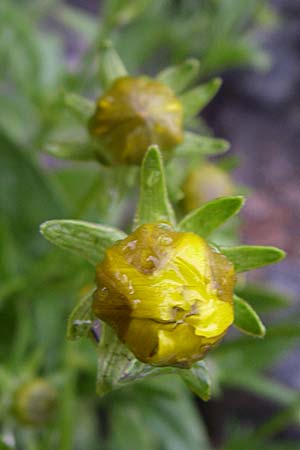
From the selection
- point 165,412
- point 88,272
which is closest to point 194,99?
point 88,272

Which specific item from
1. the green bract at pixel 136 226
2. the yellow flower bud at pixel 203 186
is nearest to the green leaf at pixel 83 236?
the green bract at pixel 136 226

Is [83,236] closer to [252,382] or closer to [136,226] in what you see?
[136,226]

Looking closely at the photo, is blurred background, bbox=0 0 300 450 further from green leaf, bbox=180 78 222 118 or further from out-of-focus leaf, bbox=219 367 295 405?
green leaf, bbox=180 78 222 118

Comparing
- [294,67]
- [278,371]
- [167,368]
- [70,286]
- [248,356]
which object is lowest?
[278,371]

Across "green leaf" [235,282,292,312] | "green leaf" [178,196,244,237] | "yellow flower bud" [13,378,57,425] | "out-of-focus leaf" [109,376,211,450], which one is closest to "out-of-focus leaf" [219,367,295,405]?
"out-of-focus leaf" [109,376,211,450]

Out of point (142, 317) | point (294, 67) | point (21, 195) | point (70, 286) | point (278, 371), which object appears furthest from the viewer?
point (294, 67)

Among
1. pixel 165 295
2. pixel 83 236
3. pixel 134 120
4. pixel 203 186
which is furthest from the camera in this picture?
pixel 203 186

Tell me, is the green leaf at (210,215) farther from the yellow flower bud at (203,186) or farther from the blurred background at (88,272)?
the yellow flower bud at (203,186)

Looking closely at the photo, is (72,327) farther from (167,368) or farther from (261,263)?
(261,263)

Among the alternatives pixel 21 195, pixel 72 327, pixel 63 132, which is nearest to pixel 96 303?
pixel 72 327
